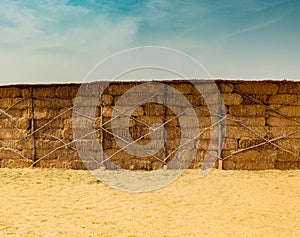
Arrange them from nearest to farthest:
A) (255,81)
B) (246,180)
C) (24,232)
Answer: (24,232)
(246,180)
(255,81)

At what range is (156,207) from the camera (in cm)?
657

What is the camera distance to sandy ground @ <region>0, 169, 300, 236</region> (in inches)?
210

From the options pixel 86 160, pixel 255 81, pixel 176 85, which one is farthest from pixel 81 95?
pixel 255 81

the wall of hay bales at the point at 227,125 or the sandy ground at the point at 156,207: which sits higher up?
the wall of hay bales at the point at 227,125

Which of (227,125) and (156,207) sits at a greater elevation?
(227,125)

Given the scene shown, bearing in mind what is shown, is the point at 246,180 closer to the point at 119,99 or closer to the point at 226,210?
the point at 226,210

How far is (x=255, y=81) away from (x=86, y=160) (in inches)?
201

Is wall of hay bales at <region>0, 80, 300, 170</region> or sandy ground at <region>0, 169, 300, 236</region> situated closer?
sandy ground at <region>0, 169, 300, 236</region>

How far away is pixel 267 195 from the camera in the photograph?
756 centimetres

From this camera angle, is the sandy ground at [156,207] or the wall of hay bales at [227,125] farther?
the wall of hay bales at [227,125]

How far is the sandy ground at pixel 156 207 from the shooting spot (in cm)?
533

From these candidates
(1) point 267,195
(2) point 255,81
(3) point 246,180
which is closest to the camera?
(1) point 267,195

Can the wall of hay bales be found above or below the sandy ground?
above

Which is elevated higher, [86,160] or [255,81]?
[255,81]
